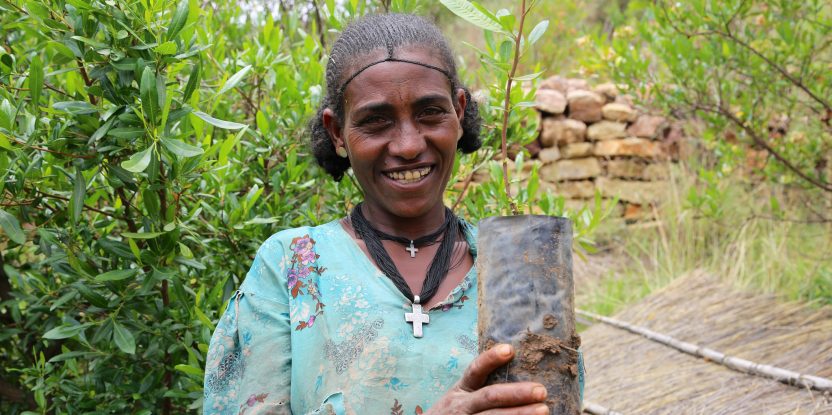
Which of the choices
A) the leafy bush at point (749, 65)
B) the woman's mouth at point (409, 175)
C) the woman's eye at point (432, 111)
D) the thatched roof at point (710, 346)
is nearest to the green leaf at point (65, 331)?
the woman's mouth at point (409, 175)

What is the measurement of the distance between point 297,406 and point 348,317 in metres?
0.22

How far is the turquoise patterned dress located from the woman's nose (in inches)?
11.0

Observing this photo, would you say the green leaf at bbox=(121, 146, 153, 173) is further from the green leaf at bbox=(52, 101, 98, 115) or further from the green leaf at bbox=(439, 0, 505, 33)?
the green leaf at bbox=(439, 0, 505, 33)

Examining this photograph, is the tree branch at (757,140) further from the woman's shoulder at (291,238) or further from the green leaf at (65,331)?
the green leaf at (65,331)

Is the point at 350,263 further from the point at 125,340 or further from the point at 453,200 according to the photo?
the point at 453,200

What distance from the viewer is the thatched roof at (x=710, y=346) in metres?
4.00

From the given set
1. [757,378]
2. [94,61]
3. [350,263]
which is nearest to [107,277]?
[94,61]

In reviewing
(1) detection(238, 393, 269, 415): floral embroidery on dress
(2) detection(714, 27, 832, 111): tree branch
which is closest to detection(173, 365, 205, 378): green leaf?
(1) detection(238, 393, 269, 415): floral embroidery on dress

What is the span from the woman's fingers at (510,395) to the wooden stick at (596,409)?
9.57 feet

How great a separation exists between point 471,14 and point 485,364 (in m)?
0.61

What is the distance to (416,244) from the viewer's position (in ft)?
6.64

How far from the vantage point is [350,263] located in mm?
1910

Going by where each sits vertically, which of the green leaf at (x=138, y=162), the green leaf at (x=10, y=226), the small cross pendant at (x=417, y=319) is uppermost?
the green leaf at (x=138, y=162)

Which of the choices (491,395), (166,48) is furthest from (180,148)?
(491,395)
